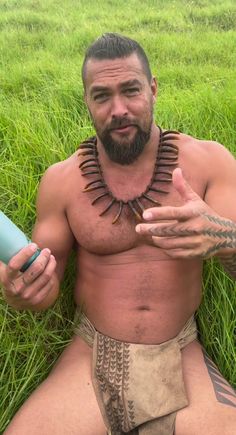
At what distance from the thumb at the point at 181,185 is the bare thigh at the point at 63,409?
2.50 feet

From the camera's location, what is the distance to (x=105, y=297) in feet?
6.22

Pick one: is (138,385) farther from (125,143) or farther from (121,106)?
(121,106)

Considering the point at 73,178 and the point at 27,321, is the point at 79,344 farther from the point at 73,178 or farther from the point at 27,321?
the point at 73,178

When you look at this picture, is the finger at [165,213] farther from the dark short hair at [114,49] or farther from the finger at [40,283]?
the dark short hair at [114,49]

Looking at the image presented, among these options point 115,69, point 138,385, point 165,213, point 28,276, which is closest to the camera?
point 165,213

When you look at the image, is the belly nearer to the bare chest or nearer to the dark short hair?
the bare chest

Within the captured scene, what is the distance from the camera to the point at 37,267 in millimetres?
1458

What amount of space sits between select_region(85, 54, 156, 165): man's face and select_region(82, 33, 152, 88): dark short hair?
22 millimetres

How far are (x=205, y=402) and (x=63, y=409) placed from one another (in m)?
0.46

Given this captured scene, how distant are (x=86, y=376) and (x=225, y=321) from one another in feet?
1.88

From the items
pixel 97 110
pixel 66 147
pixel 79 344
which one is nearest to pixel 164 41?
pixel 66 147

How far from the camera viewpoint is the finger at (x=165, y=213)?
4.45ft

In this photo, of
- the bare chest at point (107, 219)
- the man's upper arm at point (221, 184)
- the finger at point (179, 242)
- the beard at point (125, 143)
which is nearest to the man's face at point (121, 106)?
the beard at point (125, 143)

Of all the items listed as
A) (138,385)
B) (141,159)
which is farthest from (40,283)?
(141,159)
